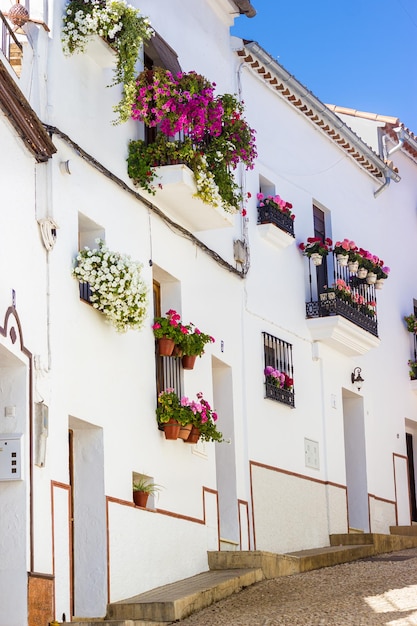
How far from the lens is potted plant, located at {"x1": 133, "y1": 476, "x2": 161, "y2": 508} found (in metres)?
13.8

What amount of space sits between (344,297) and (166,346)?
5980 millimetres

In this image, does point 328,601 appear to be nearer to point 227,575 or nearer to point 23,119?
point 227,575

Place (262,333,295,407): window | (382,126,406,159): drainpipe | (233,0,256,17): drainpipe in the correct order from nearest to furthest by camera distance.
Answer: (262,333,295,407): window, (233,0,256,17): drainpipe, (382,126,406,159): drainpipe

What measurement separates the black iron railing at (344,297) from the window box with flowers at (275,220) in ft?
4.33

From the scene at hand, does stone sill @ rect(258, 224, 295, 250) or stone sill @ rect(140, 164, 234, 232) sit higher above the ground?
stone sill @ rect(258, 224, 295, 250)

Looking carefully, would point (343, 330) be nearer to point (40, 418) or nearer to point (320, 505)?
point (320, 505)

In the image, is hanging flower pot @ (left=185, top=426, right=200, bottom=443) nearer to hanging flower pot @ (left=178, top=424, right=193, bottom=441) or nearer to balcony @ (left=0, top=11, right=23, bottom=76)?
hanging flower pot @ (left=178, top=424, right=193, bottom=441)

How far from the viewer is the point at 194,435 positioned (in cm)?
1505

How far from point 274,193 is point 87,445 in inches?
297

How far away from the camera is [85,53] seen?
44.8ft

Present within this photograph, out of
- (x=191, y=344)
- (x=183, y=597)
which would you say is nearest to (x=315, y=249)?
(x=191, y=344)

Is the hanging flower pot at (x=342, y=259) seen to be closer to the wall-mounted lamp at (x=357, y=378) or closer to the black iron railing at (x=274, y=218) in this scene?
the black iron railing at (x=274, y=218)

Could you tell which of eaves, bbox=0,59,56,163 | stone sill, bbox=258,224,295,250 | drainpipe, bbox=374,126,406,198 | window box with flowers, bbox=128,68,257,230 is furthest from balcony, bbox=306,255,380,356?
eaves, bbox=0,59,56,163

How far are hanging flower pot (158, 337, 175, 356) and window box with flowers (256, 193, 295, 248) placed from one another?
418cm
